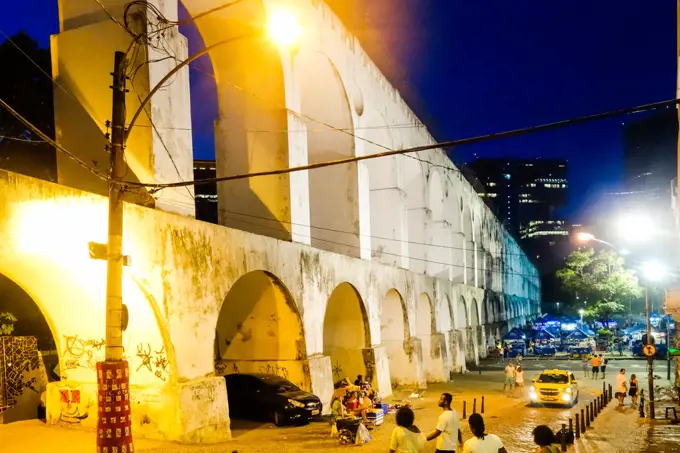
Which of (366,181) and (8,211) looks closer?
(8,211)

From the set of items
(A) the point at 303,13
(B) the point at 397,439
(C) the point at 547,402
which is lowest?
(C) the point at 547,402

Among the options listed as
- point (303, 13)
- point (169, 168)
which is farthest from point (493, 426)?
point (303, 13)

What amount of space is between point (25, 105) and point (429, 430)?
17.9 m

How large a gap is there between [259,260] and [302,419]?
4.26 m

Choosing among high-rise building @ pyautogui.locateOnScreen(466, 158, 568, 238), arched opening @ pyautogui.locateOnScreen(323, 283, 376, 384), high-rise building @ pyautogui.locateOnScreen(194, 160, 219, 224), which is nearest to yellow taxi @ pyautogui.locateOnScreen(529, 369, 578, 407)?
arched opening @ pyautogui.locateOnScreen(323, 283, 376, 384)

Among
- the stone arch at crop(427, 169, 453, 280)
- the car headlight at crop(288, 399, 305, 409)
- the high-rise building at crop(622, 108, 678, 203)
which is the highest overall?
the high-rise building at crop(622, 108, 678, 203)

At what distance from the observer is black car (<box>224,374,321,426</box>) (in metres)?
16.0

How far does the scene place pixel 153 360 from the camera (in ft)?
41.8

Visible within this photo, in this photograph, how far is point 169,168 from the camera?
14.4 m

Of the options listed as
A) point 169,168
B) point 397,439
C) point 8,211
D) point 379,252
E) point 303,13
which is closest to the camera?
point 397,439

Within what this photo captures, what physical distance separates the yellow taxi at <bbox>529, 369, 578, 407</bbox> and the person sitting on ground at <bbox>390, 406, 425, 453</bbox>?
55.7ft

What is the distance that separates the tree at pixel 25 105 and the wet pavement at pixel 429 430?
1172cm

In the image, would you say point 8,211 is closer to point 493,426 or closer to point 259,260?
point 259,260

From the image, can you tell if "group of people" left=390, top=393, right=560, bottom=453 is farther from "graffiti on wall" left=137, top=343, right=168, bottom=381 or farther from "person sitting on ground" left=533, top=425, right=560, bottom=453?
"graffiti on wall" left=137, top=343, right=168, bottom=381
